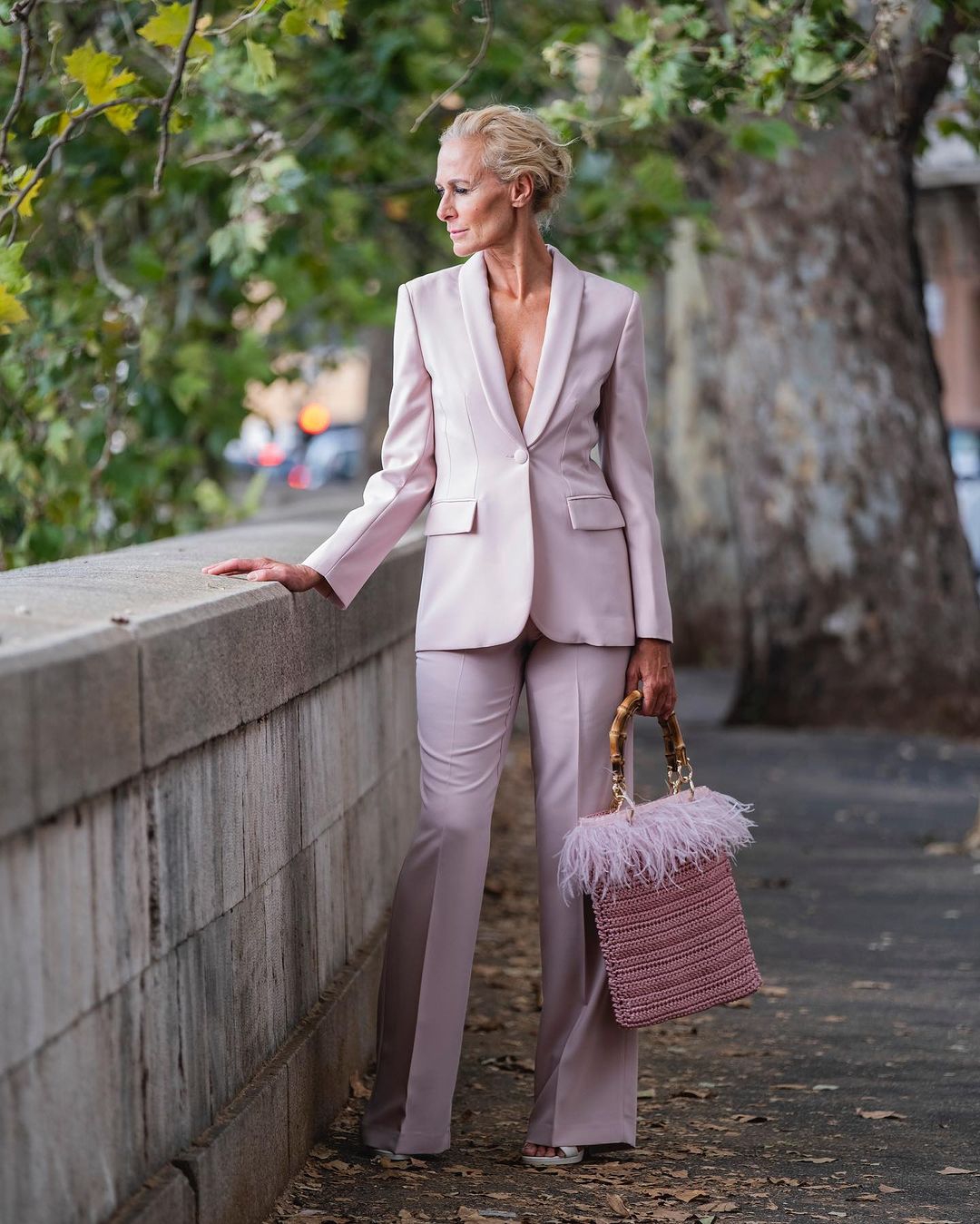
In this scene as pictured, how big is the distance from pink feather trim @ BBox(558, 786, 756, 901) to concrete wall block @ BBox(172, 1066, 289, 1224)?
782mm

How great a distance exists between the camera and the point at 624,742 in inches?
169

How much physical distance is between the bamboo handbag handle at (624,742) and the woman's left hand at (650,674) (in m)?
0.02

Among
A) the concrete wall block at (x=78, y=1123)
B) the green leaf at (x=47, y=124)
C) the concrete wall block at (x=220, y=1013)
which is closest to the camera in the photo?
the concrete wall block at (x=78, y=1123)

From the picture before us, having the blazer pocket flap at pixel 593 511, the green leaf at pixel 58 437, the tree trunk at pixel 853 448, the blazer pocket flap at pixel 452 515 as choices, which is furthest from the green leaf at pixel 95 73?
the tree trunk at pixel 853 448

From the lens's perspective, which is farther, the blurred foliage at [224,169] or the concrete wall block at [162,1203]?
the blurred foliage at [224,169]

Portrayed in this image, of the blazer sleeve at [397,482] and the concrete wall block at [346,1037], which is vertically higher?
the blazer sleeve at [397,482]

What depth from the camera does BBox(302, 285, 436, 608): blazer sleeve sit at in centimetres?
421

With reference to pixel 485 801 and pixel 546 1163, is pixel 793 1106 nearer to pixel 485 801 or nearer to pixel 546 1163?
pixel 546 1163

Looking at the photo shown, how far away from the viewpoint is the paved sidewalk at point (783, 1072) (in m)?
4.03

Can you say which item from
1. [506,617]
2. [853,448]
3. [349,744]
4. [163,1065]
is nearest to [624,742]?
[506,617]

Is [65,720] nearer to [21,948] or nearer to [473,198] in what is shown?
[21,948]

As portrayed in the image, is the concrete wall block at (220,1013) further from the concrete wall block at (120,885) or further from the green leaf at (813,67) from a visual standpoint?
the green leaf at (813,67)

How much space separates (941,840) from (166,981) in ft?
19.8

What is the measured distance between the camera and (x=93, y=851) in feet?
9.20
